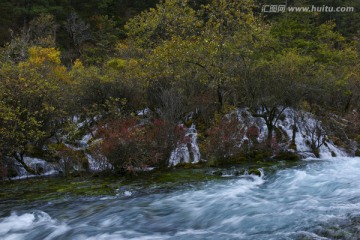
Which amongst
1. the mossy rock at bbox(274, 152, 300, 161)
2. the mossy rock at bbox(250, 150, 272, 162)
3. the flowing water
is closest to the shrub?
the flowing water

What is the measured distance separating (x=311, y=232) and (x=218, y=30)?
1241 centimetres

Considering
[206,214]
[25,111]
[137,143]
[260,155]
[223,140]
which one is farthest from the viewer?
A: [260,155]

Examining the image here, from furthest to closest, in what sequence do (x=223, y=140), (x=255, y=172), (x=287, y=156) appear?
(x=287, y=156) < (x=223, y=140) < (x=255, y=172)

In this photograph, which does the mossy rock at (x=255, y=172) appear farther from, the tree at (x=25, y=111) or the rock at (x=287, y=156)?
the tree at (x=25, y=111)

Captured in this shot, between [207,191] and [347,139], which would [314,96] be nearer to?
[347,139]

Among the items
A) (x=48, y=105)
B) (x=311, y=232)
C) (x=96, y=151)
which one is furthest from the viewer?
(x=48, y=105)

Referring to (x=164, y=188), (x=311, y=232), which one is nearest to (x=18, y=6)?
(x=164, y=188)

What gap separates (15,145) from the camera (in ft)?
40.7

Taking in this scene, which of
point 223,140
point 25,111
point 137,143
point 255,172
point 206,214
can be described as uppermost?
point 25,111

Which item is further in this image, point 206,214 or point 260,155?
point 260,155

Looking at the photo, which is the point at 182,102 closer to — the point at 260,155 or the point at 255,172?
the point at 260,155

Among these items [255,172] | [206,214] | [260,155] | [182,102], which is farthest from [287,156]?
[206,214]

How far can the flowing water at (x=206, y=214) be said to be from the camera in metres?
7.04

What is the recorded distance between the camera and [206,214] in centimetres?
837
